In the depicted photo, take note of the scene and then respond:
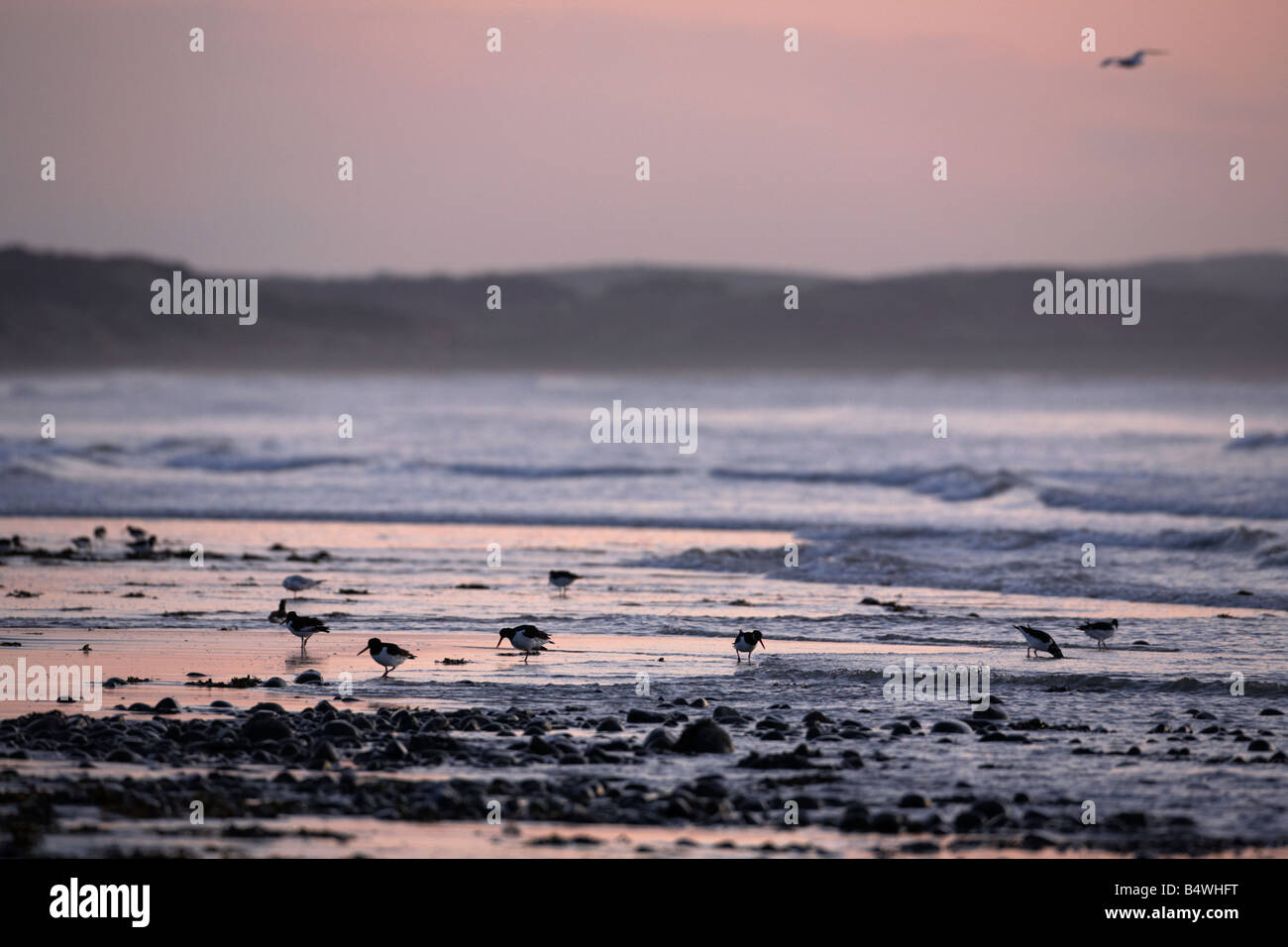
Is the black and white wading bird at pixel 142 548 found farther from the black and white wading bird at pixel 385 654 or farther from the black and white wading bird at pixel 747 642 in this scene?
the black and white wading bird at pixel 747 642

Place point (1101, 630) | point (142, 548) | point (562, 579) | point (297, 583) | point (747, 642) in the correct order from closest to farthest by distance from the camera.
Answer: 1. point (747, 642)
2. point (1101, 630)
3. point (297, 583)
4. point (562, 579)
5. point (142, 548)

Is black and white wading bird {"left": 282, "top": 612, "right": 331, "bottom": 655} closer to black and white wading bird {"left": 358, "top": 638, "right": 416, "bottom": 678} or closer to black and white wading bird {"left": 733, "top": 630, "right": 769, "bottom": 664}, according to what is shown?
black and white wading bird {"left": 358, "top": 638, "right": 416, "bottom": 678}

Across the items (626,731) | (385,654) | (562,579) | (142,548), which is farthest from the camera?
(142,548)

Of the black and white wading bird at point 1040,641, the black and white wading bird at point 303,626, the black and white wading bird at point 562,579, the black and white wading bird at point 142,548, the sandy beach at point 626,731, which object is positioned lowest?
Answer: the sandy beach at point 626,731

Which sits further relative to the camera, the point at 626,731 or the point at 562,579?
the point at 562,579

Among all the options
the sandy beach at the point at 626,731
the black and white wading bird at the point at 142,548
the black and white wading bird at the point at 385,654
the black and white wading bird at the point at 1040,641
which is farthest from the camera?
the black and white wading bird at the point at 142,548

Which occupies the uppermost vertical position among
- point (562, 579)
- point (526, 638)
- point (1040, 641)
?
point (562, 579)

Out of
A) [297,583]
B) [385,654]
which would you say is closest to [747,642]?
[385,654]

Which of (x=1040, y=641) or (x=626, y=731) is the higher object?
(x=1040, y=641)

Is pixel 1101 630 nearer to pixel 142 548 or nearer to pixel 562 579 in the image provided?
pixel 562 579

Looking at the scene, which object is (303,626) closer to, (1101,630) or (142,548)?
(1101,630)

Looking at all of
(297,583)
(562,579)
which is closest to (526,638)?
(562,579)

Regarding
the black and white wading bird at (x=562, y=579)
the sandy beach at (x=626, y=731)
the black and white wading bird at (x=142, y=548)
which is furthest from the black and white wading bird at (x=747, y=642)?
the black and white wading bird at (x=142, y=548)

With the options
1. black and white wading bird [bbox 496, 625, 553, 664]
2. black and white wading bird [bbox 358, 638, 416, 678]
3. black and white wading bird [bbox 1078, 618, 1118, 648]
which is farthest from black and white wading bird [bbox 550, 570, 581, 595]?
black and white wading bird [bbox 1078, 618, 1118, 648]
